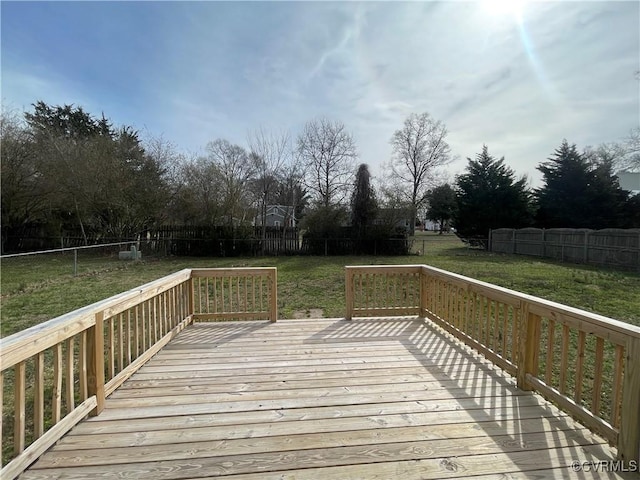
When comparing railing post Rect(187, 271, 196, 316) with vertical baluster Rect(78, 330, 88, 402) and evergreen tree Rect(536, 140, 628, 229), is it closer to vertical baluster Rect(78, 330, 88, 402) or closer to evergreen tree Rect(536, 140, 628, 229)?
vertical baluster Rect(78, 330, 88, 402)

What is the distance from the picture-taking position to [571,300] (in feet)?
18.8

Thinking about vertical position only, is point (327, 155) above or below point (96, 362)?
above

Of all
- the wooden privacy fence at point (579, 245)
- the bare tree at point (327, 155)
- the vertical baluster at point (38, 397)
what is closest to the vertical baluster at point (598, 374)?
the vertical baluster at point (38, 397)

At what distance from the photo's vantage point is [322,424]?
6.35 feet

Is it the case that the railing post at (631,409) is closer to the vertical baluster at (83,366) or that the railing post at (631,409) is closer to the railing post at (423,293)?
the railing post at (423,293)

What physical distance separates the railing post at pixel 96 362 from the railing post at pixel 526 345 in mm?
3037

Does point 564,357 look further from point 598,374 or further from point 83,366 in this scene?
point 83,366

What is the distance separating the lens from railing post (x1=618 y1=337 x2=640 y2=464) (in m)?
1.52

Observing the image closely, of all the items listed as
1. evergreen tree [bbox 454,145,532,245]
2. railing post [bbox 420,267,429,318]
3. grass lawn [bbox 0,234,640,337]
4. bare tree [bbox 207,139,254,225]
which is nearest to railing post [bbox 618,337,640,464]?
railing post [bbox 420,267,429,318]

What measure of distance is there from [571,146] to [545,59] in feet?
49.4

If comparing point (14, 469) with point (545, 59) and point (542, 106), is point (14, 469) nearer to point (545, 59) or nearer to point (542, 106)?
point (545, 59)

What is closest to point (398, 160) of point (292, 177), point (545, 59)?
point (292, 177)

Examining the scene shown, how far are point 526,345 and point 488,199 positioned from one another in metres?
18.9

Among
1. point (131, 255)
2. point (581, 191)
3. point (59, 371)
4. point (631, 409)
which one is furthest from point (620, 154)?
point (131, 255)
